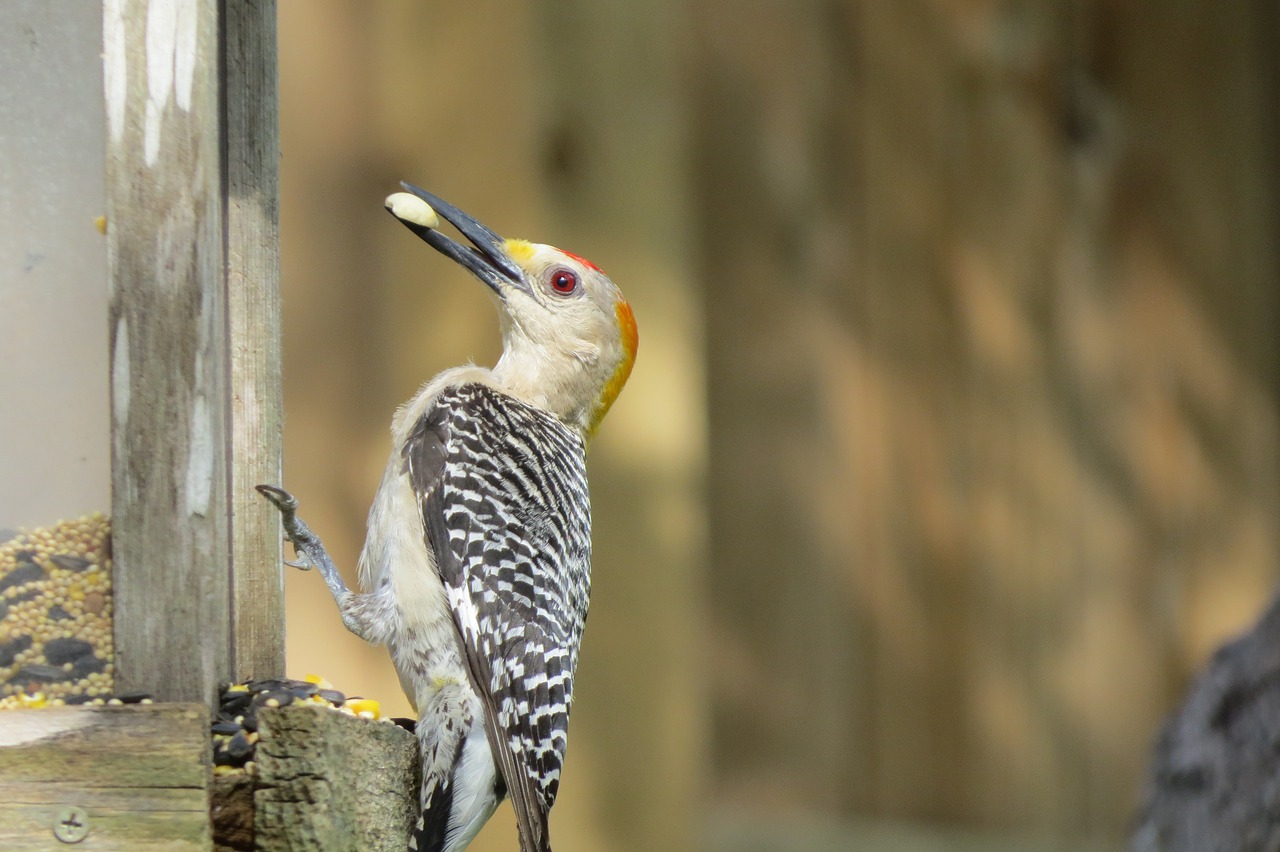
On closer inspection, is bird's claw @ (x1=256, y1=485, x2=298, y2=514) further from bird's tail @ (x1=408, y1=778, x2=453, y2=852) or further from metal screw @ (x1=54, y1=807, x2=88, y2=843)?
metal screw @ (x1=54, y1=807, x2=88, y2=843)

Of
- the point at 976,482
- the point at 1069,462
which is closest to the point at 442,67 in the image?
the point at 976,482

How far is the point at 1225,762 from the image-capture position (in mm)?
3635

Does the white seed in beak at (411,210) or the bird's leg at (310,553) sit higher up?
the white seed in beak at (411,210)

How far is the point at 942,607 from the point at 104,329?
3.28 metres

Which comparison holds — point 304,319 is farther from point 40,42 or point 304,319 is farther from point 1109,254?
point 1109,254

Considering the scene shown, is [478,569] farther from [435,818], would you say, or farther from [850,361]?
[850,361]

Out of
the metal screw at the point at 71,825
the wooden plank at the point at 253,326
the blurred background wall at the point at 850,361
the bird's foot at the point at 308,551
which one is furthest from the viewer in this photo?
the blurred background wall at the point at 850,361

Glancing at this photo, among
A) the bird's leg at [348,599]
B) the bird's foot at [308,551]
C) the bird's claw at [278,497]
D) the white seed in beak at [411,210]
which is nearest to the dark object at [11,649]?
the bird's claw at [278,497]

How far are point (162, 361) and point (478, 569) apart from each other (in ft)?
3.51

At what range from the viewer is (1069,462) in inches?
217

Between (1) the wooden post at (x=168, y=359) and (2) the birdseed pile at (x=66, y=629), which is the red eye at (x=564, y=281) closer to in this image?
(1) the wooden post at (x=168, y=359)

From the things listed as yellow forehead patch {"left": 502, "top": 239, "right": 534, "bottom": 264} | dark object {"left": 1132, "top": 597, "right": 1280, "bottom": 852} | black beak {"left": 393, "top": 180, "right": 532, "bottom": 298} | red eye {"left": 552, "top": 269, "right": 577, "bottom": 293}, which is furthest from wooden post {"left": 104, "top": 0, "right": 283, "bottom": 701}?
dark object {"left": 1132, "top": 597, "right": 1280, "bottom": 852}

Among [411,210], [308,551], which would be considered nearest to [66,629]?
[308,551]

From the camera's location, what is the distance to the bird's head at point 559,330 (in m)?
4.21
